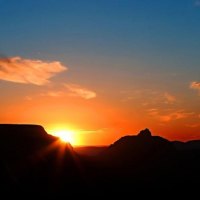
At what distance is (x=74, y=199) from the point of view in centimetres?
8069

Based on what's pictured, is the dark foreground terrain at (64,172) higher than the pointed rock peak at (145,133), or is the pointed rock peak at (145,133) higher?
the pointed rock peak at (145,133)

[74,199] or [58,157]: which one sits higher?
[58,157]

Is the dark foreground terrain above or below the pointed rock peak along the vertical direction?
below

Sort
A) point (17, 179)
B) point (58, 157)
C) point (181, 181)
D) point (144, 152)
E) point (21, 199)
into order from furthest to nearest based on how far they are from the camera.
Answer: point (144, 152) → point (181, 181) → point (58, 157) → point (17, 179) → point (21, 199)

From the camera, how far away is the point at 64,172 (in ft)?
296

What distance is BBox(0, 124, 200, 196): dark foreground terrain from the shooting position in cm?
8175

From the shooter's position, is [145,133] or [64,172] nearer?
[64,172]

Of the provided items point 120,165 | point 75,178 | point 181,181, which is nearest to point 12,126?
point 75,178

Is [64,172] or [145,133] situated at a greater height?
[145,133]

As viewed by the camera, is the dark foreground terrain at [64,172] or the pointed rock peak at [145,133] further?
the pointed rock peak at [145,133]

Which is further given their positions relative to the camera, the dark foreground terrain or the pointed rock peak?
the pointed rock peak

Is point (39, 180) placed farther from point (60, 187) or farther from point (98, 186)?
point (98, 186)

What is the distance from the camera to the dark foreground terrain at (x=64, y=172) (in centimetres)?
8175

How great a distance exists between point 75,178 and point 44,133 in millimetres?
16347
